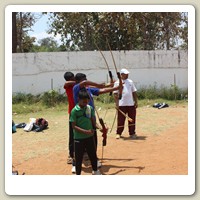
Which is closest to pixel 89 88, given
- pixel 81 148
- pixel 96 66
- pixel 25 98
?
pixel 81 148

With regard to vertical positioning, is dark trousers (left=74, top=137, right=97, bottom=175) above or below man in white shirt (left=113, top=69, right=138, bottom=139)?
below

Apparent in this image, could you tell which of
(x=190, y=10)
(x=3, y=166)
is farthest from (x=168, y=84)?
(x=3, y=166)

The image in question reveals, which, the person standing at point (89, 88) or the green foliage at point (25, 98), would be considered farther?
the green foliage at point (25, 98)

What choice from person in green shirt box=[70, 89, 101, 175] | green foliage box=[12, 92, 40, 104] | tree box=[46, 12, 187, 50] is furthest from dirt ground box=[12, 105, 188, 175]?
tree box=[46, 12, 187, 50]

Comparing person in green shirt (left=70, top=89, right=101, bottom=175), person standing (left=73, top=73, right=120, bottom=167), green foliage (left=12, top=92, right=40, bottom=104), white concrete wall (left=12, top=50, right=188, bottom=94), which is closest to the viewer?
person in green shirt (left=70, top=89, right=101, bottom=175)

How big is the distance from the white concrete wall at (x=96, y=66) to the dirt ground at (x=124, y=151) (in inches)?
183

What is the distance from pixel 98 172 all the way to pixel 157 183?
2.81 feet

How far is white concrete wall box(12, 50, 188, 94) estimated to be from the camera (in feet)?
45.6

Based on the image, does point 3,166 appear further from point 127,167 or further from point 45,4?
point 45,4

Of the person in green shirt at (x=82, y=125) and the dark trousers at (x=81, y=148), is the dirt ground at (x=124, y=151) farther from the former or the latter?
the person in green shirt at (x=82, y=125)

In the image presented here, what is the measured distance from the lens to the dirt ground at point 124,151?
5.47m

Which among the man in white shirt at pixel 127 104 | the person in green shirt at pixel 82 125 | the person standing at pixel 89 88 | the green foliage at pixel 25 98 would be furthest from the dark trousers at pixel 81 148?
the green foliage at pixel 25 98

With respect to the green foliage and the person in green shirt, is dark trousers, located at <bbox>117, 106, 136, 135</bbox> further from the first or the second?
the green foliage

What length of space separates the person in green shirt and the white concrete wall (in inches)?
352
